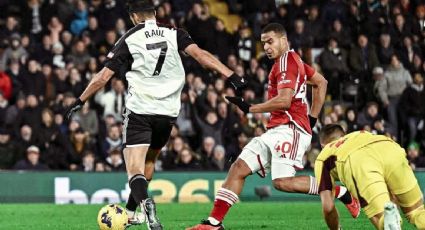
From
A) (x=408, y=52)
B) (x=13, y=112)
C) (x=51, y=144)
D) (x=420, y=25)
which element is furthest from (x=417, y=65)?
(x=13, y=112)

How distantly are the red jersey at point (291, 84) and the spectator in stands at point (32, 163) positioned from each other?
31.0 feet

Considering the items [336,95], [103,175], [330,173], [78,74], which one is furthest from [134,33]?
[336,95]

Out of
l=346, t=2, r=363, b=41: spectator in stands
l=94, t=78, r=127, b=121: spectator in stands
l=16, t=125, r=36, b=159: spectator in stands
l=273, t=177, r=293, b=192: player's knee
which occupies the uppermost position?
l=346, t=2, r=363, b=41: spectator in stands

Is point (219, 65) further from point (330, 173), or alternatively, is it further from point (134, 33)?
point (330, 173)

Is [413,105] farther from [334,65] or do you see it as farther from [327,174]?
[327,174]

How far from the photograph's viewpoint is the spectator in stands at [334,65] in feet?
74.9

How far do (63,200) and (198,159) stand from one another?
2.90 metres

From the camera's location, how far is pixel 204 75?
22.9 meters

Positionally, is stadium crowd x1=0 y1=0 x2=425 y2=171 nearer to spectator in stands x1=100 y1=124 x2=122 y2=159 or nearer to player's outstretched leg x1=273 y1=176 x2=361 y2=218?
spectator in stands x1=100 y1=124 x2=122 y2=159

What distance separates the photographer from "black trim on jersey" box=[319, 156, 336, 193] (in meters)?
9.92

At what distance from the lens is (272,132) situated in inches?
464

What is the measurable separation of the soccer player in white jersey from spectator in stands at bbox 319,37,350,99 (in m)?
11.5

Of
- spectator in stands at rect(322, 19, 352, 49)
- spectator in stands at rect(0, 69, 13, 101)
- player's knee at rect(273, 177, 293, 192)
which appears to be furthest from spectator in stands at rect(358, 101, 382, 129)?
player's knee at rect(273, 177, 293, 192)

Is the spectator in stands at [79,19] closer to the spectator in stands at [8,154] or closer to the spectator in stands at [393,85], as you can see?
the spectator in stands at [8,154]
